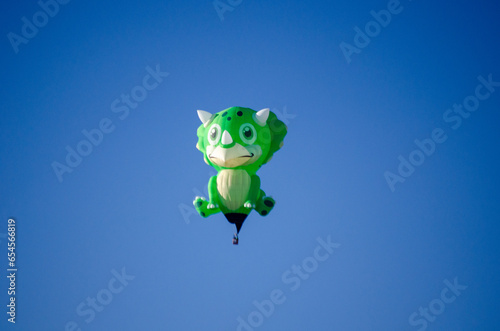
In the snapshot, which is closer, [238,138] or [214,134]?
[238,138]

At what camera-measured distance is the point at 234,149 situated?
24.4 meters

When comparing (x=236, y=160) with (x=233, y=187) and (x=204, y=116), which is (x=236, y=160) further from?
(x=204, y=116)

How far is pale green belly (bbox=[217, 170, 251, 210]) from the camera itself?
24562 mm

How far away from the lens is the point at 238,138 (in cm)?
2448

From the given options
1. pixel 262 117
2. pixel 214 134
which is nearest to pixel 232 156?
pixel 214 134

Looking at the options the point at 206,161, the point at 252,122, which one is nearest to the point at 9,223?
the point at 206,161

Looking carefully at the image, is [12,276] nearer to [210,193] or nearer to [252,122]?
[210,193]

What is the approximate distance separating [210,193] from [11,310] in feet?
31.4

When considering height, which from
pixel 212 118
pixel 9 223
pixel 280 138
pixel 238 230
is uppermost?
pixel 9 223

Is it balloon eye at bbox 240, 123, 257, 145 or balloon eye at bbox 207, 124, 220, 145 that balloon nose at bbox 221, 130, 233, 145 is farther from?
balloon eye at bbox 240, 123, 257, 145

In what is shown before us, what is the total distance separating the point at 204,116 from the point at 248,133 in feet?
6.11

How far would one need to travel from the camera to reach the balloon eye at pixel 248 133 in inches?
967

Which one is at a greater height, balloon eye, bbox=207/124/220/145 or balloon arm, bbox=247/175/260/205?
balloon eye, bbox=207/124/220/145

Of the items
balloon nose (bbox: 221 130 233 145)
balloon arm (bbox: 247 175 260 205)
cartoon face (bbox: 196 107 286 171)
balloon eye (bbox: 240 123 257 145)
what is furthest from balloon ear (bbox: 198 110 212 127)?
balloon arm (bbox: 247 175 260 205)
